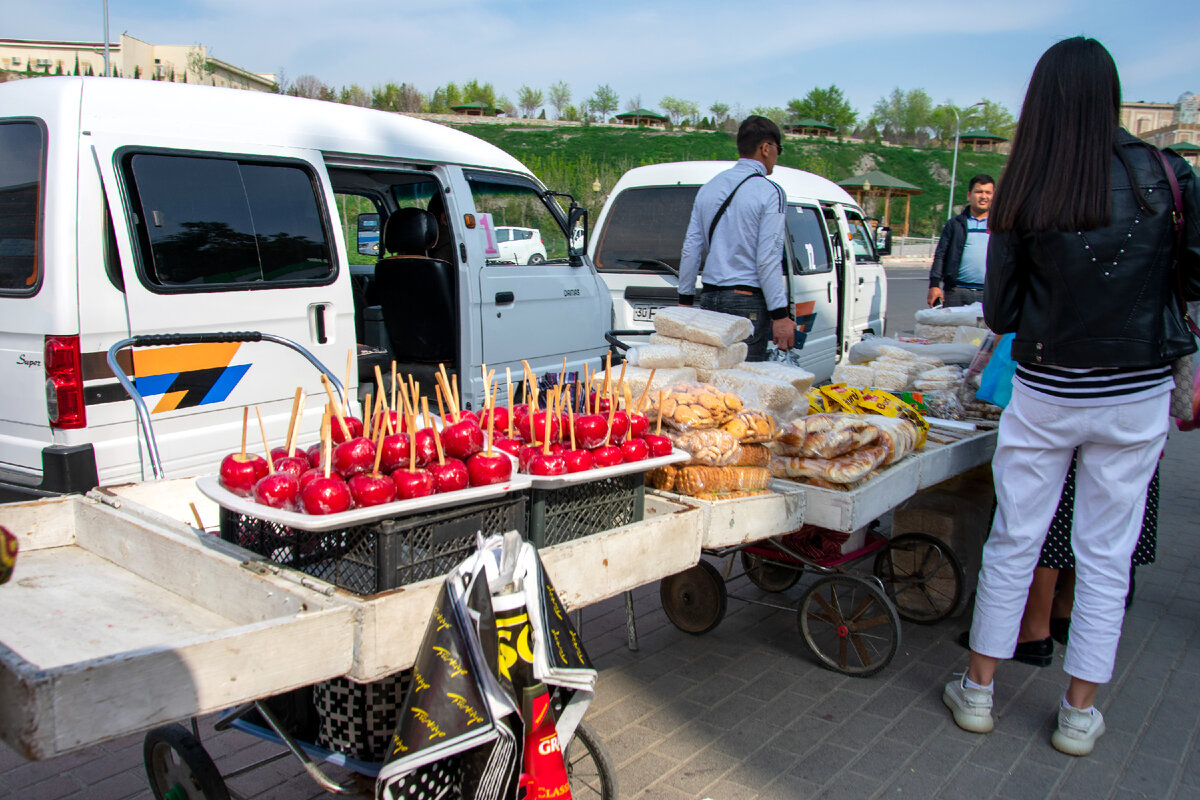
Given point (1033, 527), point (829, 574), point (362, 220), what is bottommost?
point (829, 574)

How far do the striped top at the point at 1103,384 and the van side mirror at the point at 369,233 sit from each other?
18.5ft

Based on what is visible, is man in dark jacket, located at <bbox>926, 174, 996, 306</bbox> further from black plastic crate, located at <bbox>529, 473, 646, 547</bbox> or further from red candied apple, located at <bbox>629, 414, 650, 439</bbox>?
black plastic crate, located at <bbox>529, 473, 646, 547</bbox>

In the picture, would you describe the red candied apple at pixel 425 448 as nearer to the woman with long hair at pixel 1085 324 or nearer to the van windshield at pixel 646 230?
the woman with long hair at pixel 1085 324

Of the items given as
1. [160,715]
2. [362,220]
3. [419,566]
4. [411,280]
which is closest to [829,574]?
[419,566]

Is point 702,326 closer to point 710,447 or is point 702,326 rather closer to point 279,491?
point 710,447

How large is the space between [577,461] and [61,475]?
248 cm

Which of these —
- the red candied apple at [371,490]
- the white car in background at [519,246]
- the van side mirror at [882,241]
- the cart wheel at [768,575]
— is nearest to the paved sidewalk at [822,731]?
the cart wheel at [768,575]

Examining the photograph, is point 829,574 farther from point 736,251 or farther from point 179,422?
point 179,422

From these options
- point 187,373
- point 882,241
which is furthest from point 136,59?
point 187,373

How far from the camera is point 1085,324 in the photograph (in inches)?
112

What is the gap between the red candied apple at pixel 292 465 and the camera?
217cm

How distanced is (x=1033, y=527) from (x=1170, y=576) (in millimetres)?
2485

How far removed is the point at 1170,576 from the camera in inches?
195

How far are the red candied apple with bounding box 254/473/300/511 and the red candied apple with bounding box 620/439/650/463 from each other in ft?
2.98
